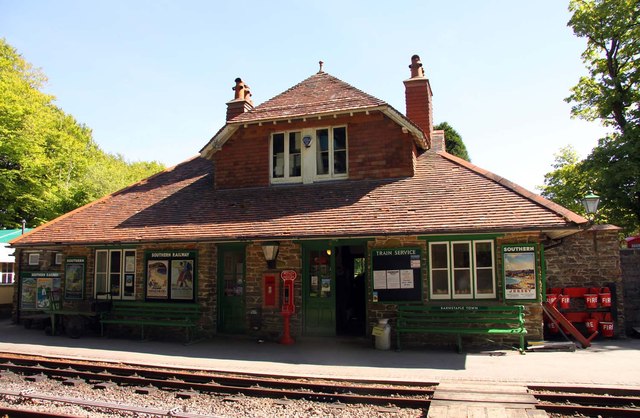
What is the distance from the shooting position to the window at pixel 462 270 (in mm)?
10469

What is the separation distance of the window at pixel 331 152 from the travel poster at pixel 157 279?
4.91m

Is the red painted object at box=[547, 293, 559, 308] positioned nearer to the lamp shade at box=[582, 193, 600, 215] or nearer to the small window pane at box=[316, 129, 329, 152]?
the lamp shade at box=[582, 193, 600, 215]

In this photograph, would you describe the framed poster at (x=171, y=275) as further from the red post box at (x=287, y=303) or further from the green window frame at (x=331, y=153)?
the green window frame at (x=331, y=153)

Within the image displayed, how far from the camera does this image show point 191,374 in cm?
812

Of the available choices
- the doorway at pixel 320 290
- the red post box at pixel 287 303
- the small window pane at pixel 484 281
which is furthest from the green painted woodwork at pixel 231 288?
the small window pane at pixel 484 281

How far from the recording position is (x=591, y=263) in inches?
479

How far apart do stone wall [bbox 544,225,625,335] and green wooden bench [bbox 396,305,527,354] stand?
10.1 feet

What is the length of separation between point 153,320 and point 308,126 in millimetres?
6532

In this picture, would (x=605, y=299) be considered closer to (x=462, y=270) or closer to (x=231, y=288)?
(x=462, y=270)

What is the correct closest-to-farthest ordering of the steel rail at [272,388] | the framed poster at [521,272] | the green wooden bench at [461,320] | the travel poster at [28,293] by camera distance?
the steel rail at [272,388], the green wooden bench at [461,320], the framed poster at [521,272], the travel poster at [28,293]

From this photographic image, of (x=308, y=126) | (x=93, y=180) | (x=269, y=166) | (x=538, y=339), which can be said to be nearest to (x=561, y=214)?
(x=538, y=339)

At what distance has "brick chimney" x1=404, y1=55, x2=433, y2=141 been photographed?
559 inches

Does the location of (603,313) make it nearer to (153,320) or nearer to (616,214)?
(616,214)

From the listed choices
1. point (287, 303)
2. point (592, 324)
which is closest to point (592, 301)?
point (592, 324)
